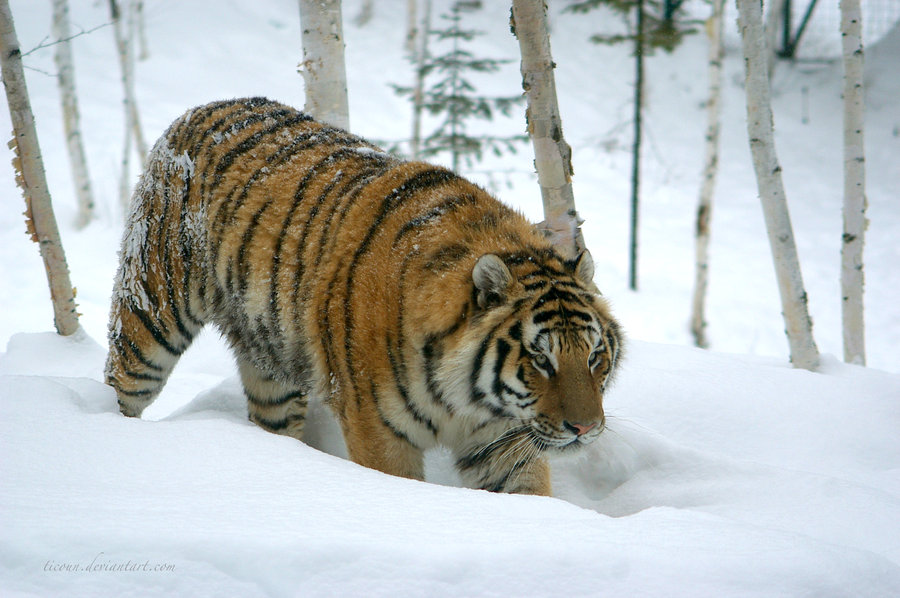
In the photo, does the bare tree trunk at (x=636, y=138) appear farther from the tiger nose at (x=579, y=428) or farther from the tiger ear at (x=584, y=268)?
the tiger nose at (x=579, y=428)

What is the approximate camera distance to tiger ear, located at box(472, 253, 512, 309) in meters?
2.32

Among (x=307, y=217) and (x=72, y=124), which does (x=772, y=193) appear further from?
(x=72, y=124)

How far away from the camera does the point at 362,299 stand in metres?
2.59

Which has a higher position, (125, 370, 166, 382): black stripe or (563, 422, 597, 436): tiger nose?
(563, 422, 597, 436): tiger nose

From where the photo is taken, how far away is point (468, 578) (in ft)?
4.65

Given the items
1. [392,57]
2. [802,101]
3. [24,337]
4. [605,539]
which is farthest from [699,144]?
[605,539]

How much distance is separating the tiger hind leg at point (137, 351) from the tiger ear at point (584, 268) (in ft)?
6.18

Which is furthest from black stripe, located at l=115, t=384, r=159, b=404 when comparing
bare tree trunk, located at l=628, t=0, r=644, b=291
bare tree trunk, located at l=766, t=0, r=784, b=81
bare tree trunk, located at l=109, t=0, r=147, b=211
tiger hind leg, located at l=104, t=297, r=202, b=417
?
bare tree trunk, located at l=766, t=0, r=784, b=81

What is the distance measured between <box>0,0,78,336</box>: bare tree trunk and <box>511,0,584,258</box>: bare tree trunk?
271 cm

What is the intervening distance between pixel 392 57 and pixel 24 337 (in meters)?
18.4

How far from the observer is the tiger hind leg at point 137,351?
3389mm

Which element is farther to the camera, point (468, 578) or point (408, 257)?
point (408, 257)

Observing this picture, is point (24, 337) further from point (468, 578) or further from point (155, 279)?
point (468, 578)

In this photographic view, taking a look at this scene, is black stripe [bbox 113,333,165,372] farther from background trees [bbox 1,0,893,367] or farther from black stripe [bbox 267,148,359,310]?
background trees [bbox 1,0,893,367]
